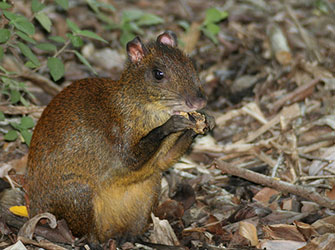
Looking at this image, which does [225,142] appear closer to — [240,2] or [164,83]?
[164,83]

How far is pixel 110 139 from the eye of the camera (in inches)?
184

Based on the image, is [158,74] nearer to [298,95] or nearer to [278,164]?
[278,164]

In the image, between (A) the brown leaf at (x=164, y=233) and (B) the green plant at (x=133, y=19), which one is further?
(B) the green plant at (x=133, y=19)

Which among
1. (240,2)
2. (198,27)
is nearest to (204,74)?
(198,27)

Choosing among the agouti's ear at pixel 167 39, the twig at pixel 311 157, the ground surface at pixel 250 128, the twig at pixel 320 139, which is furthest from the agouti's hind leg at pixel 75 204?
the twig at pixel 320 139

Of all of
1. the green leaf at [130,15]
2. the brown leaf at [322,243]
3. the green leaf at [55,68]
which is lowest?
the brown leaf at [322,243]

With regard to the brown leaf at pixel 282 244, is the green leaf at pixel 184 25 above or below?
above

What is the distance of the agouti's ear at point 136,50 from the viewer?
4.62 metres

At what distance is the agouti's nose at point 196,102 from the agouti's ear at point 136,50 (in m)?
0.66

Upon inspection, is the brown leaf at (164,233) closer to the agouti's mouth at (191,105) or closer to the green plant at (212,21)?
the agouti's mouth at (191,105)

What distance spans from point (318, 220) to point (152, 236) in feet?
4.97

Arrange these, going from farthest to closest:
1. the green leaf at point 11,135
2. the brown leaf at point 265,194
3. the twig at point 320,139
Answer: the twig at point 320,139 < the green leaf at point 11,135 < the brown leaf at point 265,194

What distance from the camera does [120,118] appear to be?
463cm

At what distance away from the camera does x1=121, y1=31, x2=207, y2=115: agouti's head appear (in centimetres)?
429
